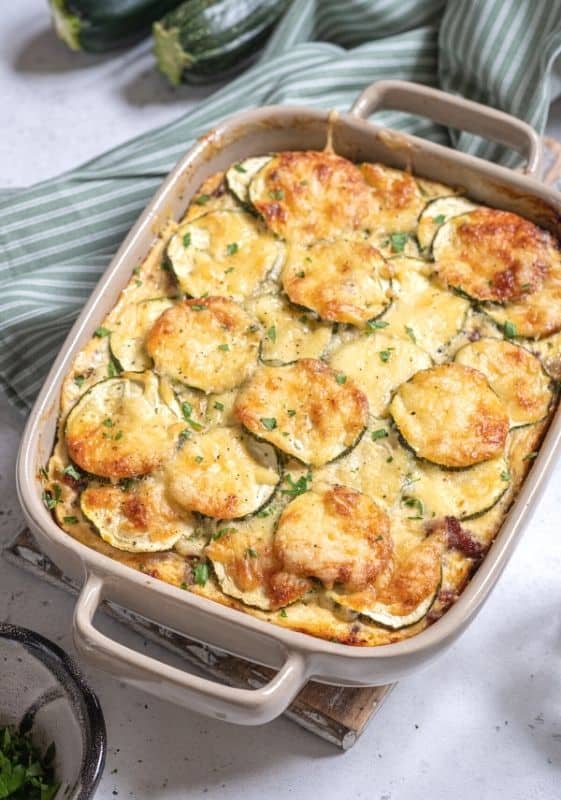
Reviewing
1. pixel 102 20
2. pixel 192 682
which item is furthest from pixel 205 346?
pixel 102 20

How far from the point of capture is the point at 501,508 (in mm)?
2709

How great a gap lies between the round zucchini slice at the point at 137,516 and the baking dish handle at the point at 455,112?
1.38 meters

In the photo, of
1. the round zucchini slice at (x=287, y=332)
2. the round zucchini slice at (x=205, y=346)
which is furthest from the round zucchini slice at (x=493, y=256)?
the round zucchini slice at (x=205, y=346)

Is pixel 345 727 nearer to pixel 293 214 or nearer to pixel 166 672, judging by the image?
pixel 166 672

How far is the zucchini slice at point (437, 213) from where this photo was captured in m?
3.10

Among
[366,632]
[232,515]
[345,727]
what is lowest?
[345,727]

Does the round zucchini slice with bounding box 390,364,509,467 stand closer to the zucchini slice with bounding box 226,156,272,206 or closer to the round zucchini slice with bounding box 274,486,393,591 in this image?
the round zucchini slice with bounding box 274,486,393,591

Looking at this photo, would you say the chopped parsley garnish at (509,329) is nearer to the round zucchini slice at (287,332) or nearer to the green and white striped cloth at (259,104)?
the round zucchini slice at (287,332)

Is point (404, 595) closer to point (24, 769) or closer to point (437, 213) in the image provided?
point (24, 769)

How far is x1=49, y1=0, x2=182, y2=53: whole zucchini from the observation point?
411 cm

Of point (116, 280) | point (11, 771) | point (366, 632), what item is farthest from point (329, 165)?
point (11, 771)

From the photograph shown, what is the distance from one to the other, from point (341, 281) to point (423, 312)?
0.80 feet

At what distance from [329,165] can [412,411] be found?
88 cm

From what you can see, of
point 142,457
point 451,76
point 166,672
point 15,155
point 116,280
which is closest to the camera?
point 166,672
